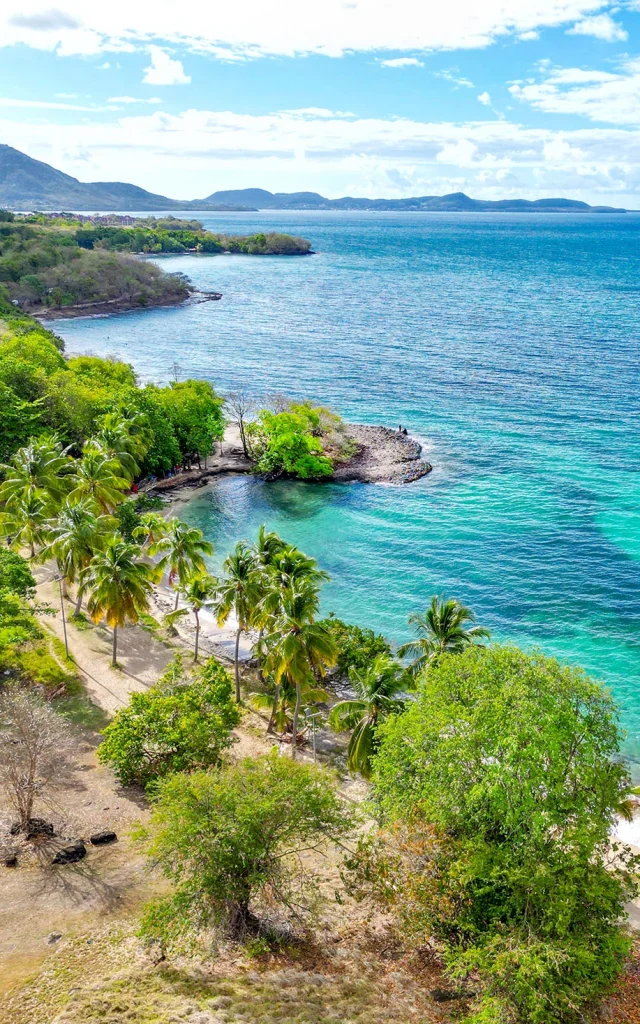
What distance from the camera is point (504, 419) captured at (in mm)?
89812

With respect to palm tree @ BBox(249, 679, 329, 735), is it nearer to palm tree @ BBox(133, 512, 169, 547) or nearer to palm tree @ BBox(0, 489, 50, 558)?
palm tree @ BBox(133, 512, 169, 547)

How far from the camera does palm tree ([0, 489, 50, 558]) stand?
49.1m

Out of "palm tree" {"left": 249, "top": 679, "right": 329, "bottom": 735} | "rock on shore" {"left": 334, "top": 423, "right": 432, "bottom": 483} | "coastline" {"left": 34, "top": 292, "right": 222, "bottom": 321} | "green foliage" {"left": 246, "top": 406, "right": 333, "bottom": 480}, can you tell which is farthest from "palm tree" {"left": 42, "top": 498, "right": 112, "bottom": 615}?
"coastline" {"left": 34, "top": 292, "right": 222, "bottom": 321}

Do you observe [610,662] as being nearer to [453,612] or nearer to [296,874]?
[453,612]

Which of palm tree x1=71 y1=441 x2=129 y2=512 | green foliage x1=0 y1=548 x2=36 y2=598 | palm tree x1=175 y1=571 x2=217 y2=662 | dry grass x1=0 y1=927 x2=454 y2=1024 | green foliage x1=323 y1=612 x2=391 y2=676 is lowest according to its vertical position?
dry grass x1=0 y1=927 x2=454 y2=1024

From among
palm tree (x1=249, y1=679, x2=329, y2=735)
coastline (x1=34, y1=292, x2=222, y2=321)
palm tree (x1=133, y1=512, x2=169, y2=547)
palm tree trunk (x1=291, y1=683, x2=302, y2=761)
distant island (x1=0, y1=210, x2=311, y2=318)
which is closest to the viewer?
palm tree trunk (x1=291, y1=683, x2=302, y2=761)

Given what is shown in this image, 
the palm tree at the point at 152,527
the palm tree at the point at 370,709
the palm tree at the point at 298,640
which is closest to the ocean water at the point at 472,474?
the palm tree at the point at 152,527

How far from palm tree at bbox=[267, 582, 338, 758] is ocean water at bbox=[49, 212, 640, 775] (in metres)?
13.7

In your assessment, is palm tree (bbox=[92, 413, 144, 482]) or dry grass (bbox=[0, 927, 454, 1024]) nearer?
dry grass (bbox=[0, 927, 454, 1024])

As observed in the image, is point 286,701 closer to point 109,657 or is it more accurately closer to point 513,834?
point 109,657

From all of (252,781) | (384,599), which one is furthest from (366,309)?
(252,781)

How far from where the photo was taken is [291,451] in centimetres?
7644

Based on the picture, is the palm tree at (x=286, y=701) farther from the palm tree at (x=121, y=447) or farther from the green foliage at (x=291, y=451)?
the green foliage at (x=291, y=451)

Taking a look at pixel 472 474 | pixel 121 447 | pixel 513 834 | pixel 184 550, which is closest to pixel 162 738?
pixel 184 550
